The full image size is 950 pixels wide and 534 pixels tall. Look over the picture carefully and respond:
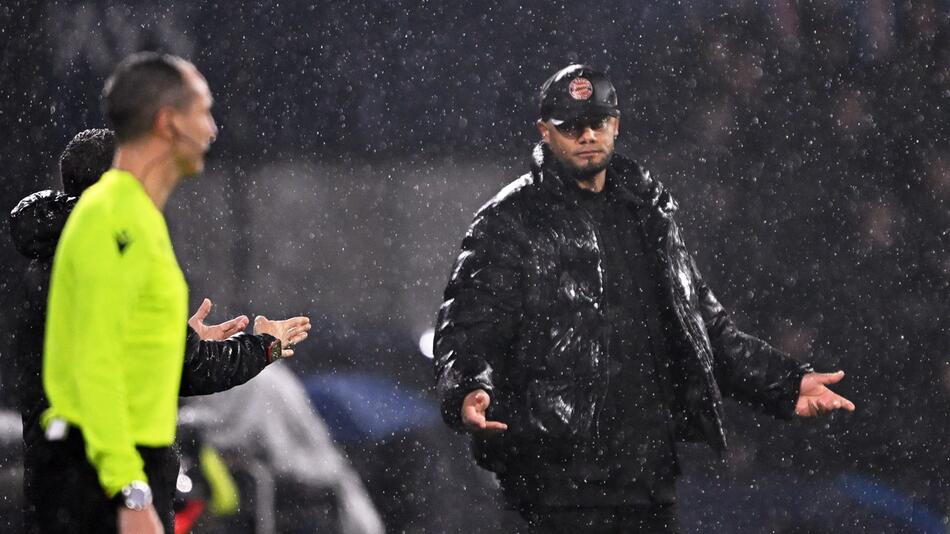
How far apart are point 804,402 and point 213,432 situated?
8.81 feet

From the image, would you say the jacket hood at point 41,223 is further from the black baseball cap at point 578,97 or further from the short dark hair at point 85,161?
the black baseball cap at point 578,97

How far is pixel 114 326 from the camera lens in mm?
2293

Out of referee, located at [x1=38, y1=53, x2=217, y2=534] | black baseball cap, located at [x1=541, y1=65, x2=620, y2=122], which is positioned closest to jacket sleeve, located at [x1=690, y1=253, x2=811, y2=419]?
black baseball cap, located at [x1=541, y1=65, x2=620, y2=122]

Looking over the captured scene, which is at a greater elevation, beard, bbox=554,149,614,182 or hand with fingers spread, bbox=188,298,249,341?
beard, bbox=554,149,614,182

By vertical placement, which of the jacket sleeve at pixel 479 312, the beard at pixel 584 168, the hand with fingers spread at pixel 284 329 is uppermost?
the beard at pixel 584 168

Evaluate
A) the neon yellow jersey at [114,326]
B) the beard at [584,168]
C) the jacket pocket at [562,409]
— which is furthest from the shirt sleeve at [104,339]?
the beard at [584,168]

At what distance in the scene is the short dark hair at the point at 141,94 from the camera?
7.91 feet

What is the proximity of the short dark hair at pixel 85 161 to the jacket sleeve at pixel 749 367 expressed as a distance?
1707 mm

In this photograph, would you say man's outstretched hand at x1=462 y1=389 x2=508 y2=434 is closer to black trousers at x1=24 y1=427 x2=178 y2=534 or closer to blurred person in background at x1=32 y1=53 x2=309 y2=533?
black trousers at x1=24 y1=427 x2=178 y2=534

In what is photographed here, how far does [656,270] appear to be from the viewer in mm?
3900

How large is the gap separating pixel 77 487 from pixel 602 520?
Answer: 164 cm

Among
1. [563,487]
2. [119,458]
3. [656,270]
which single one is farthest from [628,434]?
[119,458]

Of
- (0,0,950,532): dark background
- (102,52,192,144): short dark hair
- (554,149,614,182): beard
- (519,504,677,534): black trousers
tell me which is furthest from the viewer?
(0,0,950,532): dark background

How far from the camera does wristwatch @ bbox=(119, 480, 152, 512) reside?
2307 mm
